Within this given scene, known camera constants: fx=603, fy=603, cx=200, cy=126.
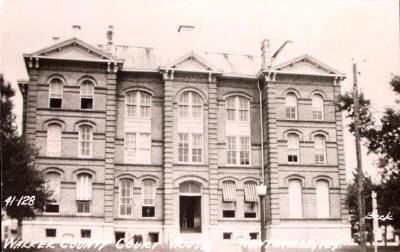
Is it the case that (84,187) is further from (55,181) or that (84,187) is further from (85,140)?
(85,140)

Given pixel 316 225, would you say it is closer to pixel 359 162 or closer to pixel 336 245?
pixel 336 245

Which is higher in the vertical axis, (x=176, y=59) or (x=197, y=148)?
(x=176, y=59)

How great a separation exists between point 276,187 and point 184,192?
5.92m

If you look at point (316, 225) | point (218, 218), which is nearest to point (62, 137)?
point (218, 218)

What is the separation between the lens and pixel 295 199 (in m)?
39.3

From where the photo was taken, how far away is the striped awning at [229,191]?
129 ft

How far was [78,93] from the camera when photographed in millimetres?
37312

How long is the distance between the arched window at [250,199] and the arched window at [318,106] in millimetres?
6274

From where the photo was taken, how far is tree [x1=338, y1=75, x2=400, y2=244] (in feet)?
101

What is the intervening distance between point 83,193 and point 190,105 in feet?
29.4

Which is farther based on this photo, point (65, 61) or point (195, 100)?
point (195, 100)

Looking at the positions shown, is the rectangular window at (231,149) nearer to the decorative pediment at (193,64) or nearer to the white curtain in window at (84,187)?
the decorative pediment at (193,64)

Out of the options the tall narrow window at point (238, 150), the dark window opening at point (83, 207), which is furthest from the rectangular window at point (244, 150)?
the dark window opening at point (83, 207)

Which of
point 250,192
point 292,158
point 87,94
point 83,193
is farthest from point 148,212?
point 292,158
